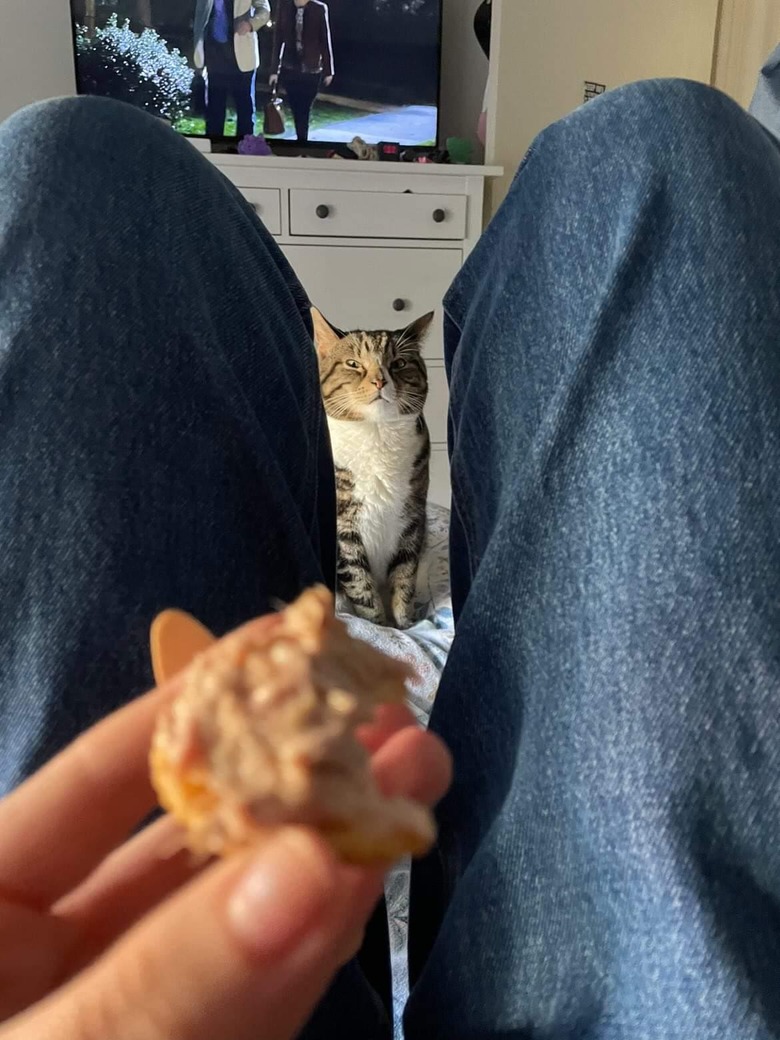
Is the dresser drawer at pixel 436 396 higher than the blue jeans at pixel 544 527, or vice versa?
the blue jeans at pixel 544 527

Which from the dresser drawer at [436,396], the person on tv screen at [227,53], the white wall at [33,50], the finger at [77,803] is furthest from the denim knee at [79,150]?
the white wall at [33,50]

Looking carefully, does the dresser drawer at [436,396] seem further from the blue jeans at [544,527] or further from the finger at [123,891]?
the finger at [123,891]

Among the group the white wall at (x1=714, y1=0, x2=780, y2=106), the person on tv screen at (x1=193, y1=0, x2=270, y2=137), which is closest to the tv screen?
the person on tv screen at (x1=193, y1=0, x2=270, y2=137)

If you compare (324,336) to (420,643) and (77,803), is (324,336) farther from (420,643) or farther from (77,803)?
(77,803)

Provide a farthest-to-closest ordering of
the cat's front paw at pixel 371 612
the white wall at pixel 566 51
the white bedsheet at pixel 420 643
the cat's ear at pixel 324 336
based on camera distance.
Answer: the white wall at pixel 566 51 < the cat's ear at pixel 324 336 < the cat's front paw at pixel 371 612 < the white bedsheet at pixel 420 643

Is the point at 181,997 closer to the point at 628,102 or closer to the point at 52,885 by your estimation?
the point at 52,885

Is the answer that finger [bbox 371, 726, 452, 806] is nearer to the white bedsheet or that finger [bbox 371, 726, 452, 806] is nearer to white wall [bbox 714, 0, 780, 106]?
the white bedsheet

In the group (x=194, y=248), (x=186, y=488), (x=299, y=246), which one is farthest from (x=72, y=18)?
(x=186, y=488)
